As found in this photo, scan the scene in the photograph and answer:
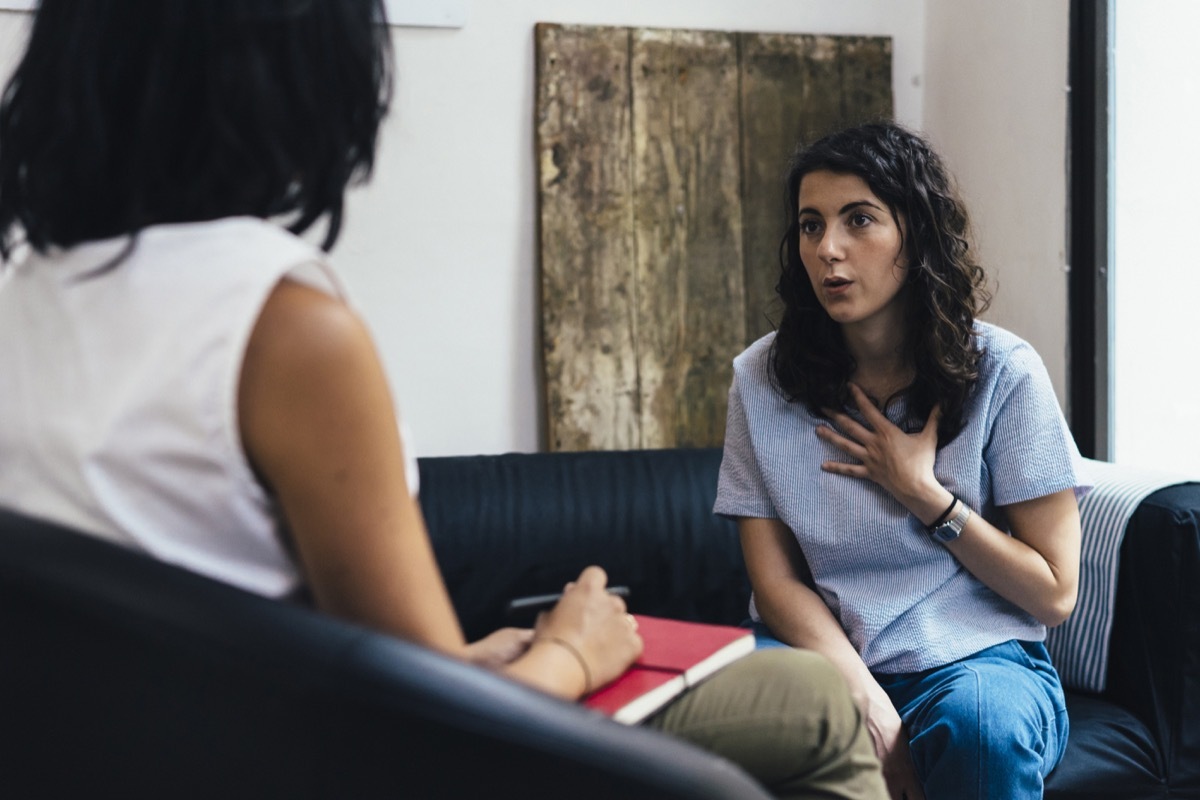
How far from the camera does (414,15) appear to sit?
107 inches

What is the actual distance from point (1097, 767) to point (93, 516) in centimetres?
151

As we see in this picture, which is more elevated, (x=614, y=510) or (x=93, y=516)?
(x=93, y=516)

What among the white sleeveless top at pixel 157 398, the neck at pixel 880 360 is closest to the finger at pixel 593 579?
the white sleeveless top at pixel 157 398

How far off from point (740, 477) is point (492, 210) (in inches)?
48.5

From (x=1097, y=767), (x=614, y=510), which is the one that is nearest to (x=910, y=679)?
(x=1097, y=767)

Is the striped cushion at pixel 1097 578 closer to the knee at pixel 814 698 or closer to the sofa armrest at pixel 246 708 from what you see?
the knee at pixel 814 698

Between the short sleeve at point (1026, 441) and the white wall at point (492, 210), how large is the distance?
39.8 inches

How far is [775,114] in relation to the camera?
2.99m

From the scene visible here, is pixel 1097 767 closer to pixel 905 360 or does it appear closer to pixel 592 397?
pixel 905 360

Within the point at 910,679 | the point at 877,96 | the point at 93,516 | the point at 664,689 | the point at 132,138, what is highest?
the point at 877,96

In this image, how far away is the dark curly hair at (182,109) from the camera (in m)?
0.81

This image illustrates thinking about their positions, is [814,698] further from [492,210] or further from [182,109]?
[492,210]

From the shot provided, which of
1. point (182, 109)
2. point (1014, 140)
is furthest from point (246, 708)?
point (1014, 140)

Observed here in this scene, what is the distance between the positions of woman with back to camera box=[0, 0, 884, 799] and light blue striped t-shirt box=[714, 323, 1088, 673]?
0.91 m
